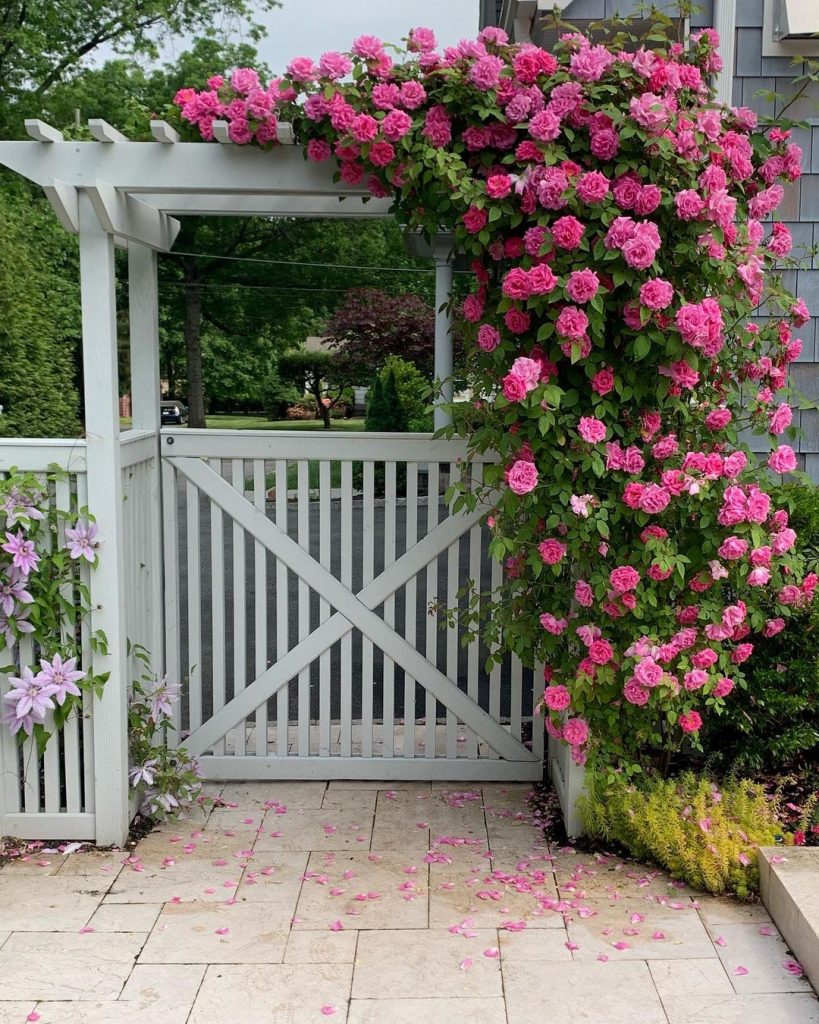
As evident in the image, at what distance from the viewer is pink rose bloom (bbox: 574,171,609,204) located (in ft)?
8.59

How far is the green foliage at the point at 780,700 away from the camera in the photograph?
315cm

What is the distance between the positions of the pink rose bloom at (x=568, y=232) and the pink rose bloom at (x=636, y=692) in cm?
121

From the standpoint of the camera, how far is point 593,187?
2.62 metres

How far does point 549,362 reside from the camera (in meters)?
2.78

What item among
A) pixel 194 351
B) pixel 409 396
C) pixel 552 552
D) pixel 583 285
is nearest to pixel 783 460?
pixel 552 552

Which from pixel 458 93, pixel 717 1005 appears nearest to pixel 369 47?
pixel 458 93

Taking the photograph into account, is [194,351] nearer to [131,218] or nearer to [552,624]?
[131,218]

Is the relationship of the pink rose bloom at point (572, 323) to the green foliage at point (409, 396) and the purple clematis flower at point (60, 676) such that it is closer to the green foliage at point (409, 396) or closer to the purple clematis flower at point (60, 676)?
the purple clematis flower at point (60, 676)

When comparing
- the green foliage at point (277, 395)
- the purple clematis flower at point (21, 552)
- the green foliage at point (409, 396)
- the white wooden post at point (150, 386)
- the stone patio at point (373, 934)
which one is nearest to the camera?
the stone patio at point (373, 934)

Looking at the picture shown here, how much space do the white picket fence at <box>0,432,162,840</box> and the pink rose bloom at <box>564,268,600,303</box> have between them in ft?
4.96

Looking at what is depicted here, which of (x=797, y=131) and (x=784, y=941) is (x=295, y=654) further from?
(x=797, y=131)

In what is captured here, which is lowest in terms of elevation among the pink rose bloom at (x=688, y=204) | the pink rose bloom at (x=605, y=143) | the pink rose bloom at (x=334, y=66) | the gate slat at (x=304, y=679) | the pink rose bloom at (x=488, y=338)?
the gate slat at (x=304, y=679)

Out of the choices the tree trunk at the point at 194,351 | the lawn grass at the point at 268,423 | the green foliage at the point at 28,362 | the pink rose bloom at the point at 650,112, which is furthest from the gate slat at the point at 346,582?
the lawn grass at the point at 268,423

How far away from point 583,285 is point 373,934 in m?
1.77
